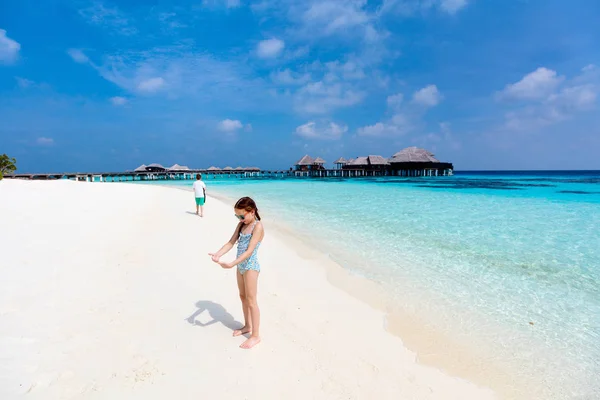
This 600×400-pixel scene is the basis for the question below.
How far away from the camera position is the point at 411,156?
5531 cm

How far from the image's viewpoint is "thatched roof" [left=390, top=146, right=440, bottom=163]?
54625 mm

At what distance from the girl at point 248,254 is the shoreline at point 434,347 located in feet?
5.73

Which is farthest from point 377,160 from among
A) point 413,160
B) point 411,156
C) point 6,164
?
point 6,164

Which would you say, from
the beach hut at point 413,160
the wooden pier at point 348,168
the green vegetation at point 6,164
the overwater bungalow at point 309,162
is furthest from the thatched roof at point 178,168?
the beach hut at point 413,160

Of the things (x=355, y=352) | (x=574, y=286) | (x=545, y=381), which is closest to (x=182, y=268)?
(x=355, y=352)

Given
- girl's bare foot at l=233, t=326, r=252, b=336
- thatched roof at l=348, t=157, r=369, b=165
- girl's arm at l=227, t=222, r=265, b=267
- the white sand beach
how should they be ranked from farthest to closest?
1. thatched roof at l=348, t=157, r=369, b=165
2. girl's bare foot at l=233, t=326, r=252, b=336
3. girl's arm at l=227, t=222, r=265, b=267
4. the white sand beach

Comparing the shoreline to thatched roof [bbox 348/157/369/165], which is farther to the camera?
thatched roof [bbox 348/157/369/165]

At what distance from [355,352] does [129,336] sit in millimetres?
2221

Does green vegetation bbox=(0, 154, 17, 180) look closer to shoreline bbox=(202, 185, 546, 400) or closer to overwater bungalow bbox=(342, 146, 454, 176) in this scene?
shoreline bbox=(202, 185, 546, 400)

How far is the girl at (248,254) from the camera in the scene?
2.64 m

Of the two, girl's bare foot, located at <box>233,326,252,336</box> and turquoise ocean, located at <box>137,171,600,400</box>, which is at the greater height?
girl's bare foot, located at <box>233,326,252,336</box>

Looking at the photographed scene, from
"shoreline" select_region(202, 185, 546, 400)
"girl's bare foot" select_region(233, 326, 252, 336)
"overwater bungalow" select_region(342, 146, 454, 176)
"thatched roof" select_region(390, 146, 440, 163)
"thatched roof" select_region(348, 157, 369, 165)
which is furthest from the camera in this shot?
"thatched roof" select_region(348, 157, 369, 165)

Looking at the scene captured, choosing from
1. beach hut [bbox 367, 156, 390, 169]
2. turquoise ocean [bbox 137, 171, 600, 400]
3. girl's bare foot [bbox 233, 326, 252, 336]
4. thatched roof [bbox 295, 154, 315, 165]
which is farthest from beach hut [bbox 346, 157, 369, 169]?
girl's bare foot [bbox 233, 326, 252, 336]

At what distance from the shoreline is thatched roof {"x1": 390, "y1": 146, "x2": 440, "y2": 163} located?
54.0 metres
